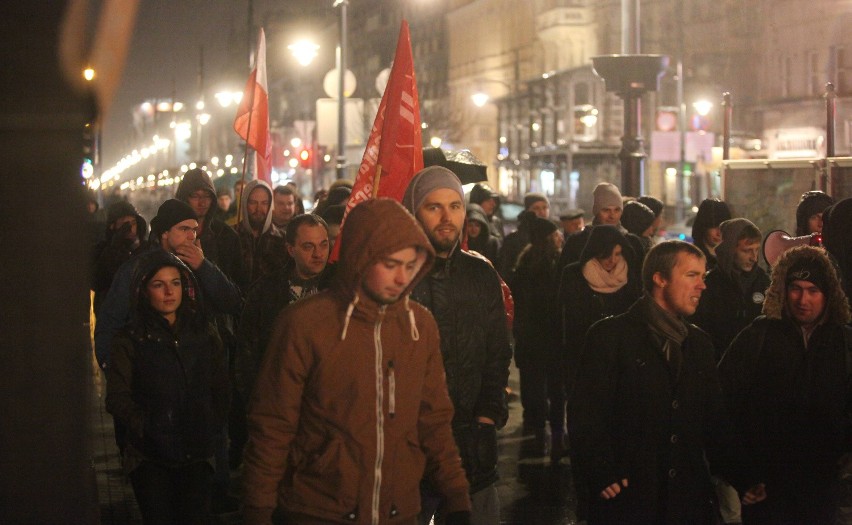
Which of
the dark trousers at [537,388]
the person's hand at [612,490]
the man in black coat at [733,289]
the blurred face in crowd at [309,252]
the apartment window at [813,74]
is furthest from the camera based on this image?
the apartment window at [813,74]

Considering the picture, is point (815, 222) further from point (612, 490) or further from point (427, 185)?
point (612, 490)

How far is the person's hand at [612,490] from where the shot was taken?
17.2 ft

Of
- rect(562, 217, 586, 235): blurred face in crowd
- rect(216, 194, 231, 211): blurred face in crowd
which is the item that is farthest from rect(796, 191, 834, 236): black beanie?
rect(216, 194, 231, 211): blurred face in crowd

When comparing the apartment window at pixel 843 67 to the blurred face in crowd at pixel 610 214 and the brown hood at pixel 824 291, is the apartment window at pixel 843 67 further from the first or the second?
the brown hood at pixel 824 291

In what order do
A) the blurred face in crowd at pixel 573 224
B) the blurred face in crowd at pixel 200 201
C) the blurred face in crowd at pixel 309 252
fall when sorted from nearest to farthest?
the blurred face in crowd at pixel 309 252 < the blurred face in crowd at pixel 200 201 < the blurred face in crowd at pixel 573 224

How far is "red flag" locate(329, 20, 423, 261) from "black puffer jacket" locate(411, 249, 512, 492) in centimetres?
131

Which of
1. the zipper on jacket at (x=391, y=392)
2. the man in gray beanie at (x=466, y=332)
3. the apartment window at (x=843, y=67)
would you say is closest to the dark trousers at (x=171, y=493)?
the man in gray beanie at (x=466, y=332)

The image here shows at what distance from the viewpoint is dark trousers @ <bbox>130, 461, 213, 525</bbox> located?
5930 mm

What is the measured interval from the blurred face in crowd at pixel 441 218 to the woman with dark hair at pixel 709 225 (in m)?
4.65

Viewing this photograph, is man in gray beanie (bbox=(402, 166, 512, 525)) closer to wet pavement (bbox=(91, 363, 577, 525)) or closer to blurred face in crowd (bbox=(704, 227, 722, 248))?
wet pavement (bbox=(91, 363, 577, 525))

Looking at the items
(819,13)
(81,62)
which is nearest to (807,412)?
(81,62)

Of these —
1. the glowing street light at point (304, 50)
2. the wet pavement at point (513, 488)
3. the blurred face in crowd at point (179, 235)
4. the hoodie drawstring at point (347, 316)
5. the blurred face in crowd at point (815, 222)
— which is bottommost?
the wet pavement at point (513, 488)

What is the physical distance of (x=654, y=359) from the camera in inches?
210

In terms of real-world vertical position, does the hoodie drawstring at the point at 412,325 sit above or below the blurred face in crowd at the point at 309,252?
below
